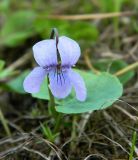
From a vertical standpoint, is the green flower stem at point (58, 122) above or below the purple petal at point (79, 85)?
below

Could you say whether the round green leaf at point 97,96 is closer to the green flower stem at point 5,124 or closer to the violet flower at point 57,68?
the violet flower at point 57,68

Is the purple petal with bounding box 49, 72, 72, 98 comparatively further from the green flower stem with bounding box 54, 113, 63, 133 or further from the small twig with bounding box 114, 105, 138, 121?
the small twig with bounding box 114, 105, 138, 121

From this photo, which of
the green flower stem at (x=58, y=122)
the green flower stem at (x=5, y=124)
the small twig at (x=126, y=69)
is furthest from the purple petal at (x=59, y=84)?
the small twig at (x=126, y=69)

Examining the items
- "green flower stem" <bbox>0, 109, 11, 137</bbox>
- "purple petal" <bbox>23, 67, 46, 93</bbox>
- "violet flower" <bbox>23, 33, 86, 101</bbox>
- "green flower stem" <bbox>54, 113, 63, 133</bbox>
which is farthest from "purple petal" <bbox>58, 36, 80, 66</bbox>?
"green flower stem" <bbox>0, 109, 11, 137</bbox>

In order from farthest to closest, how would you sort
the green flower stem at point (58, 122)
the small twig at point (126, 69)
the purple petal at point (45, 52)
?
the small twig at point (126, 69) < the green flower stem at point (58, 122) < the purple petal at point (45, 52)

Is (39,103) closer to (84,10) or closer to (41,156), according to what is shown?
(41,156)

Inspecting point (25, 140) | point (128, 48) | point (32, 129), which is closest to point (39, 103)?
point (32, 129)

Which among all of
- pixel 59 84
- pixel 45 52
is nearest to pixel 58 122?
pixel 59 84
